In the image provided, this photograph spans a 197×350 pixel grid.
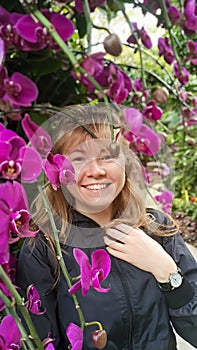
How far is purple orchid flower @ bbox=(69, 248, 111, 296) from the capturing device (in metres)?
0.38

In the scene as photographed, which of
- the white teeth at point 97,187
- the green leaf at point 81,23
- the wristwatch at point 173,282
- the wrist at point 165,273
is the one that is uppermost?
the green leaf at point 81,23

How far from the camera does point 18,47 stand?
1.40ft

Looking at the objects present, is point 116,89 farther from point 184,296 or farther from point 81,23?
point 184,296

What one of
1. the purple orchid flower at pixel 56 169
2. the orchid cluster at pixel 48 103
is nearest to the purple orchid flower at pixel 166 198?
the orchid cluster at pixel 48 103

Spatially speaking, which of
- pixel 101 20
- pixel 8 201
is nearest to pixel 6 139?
pixel 8 201

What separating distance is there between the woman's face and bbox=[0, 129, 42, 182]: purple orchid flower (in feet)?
0.26

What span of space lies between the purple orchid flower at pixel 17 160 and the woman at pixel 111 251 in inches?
1.5

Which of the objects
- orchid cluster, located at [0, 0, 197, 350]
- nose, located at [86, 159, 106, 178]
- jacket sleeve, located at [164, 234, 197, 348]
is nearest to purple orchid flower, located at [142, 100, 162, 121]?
orchid cluster, located at [0, 0, 197, 350]

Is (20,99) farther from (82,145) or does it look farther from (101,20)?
(101,20)

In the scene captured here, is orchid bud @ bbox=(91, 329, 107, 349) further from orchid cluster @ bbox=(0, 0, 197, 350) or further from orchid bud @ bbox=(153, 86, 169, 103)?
orchid bud @ bbox=(153, 86, 169, 103)

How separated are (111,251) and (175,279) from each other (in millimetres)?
90

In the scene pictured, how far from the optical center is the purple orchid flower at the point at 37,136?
14.0 inches

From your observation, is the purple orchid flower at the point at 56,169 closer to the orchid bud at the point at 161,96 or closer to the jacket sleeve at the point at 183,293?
the orchid bud at the point at 161,96

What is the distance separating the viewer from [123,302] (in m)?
0.64
